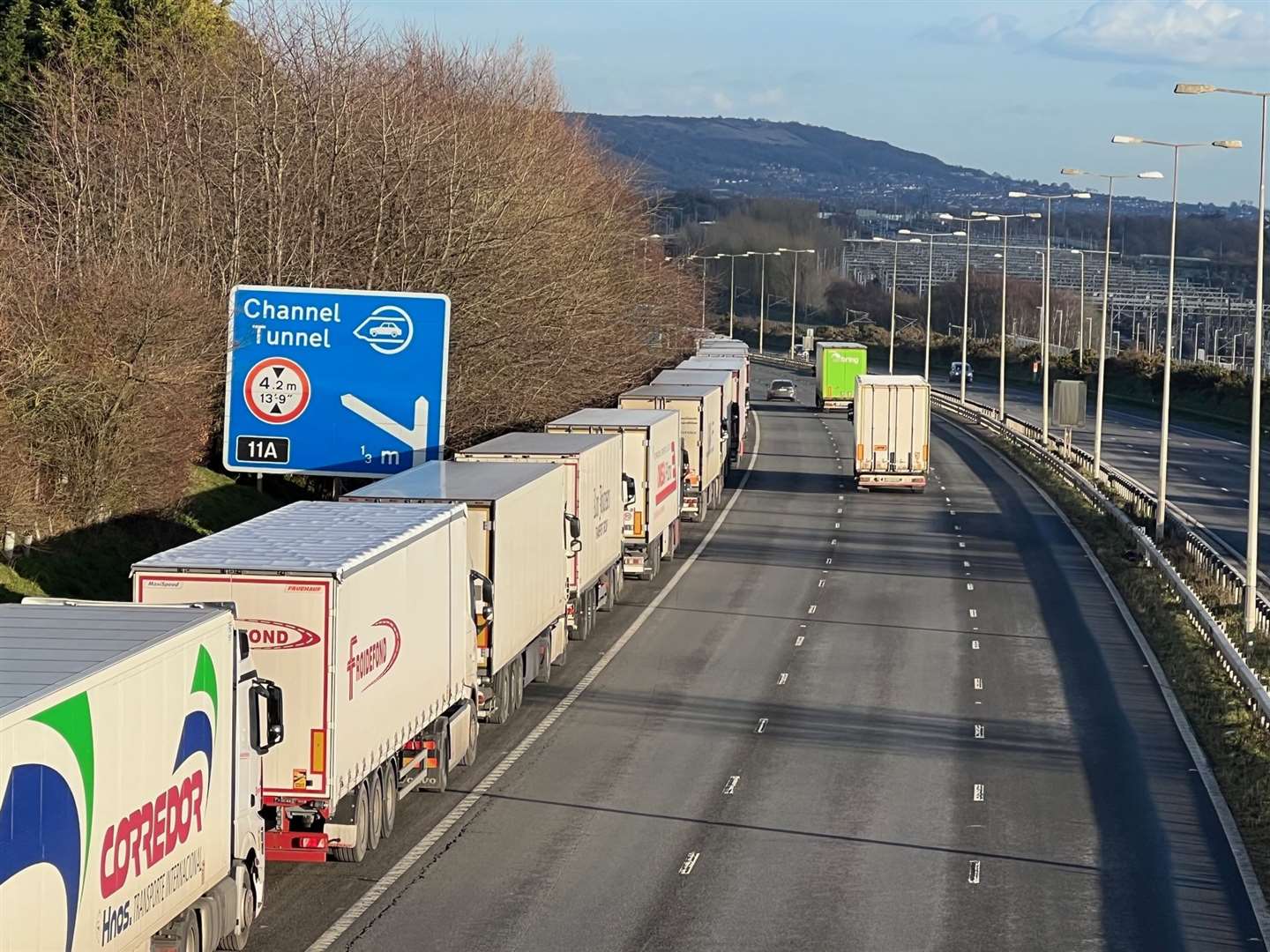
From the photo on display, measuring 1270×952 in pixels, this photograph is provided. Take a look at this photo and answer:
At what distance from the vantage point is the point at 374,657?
1678cm

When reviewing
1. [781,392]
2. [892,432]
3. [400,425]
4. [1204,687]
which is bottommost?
[1204,687]

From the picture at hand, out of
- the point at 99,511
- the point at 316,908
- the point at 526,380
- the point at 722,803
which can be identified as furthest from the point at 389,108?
the point at 316,908

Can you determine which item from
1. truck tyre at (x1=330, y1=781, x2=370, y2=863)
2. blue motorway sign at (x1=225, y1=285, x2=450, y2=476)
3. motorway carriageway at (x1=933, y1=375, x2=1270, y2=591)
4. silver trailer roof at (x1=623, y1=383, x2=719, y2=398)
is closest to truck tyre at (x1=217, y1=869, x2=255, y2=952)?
truck tyre at (x1=330, y1=781, x2=370, y2=863)

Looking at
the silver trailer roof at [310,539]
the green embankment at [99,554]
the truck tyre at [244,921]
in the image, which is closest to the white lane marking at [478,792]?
the truck tyre at [244,921]

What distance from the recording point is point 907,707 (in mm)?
26297

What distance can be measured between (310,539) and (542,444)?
12.9 meters

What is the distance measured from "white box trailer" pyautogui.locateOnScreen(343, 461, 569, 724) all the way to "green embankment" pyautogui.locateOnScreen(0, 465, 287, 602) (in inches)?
236

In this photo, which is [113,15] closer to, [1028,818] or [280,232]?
[280,232]

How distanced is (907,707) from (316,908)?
465 inches

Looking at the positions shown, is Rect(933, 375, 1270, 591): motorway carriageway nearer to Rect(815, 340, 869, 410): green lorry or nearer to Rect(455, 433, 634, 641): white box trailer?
Rect(815, 340, 869, 410): green lorry

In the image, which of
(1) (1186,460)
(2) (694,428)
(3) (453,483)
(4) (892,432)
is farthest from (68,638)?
(1) (1186,460)

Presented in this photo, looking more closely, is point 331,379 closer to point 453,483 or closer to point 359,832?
point 453,483

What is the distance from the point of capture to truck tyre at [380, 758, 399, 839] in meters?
18.3

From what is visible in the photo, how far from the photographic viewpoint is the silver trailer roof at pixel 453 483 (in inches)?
865
